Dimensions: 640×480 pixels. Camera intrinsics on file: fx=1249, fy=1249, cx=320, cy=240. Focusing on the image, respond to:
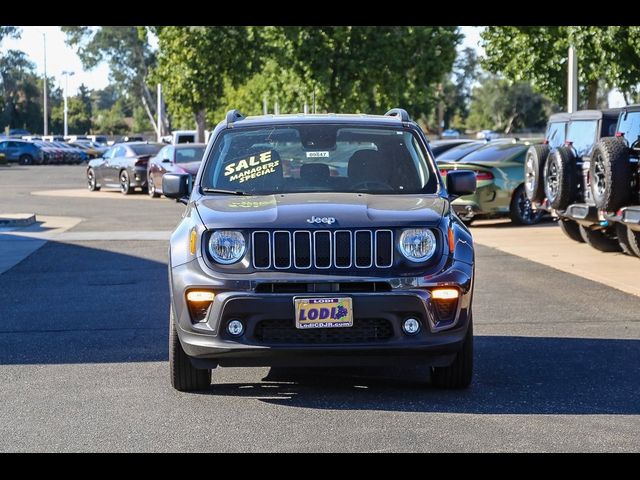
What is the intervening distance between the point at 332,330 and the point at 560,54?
2042cm

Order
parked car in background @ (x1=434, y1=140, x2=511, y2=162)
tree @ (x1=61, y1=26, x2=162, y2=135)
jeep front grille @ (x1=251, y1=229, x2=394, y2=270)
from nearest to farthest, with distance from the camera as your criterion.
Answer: jeep front grille @ (x1=251, y1=229, x2=394, y2=270), parked car in background @ (x1=434, y1=140, x2=511, y2=162), tree @ (x1=61, y1=26, x2=162, y2=135)

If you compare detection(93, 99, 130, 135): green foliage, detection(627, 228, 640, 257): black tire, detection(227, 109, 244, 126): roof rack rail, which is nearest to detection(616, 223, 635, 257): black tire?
detection(627, 228, 640, 257): black tire

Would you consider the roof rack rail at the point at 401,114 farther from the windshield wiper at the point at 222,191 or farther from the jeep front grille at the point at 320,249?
the jeep front grille at the point at 320,249

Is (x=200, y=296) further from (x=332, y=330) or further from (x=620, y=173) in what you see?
(x=620, y=173)

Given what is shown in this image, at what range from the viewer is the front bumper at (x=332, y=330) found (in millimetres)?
7270

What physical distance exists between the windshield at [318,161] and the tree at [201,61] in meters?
42.5

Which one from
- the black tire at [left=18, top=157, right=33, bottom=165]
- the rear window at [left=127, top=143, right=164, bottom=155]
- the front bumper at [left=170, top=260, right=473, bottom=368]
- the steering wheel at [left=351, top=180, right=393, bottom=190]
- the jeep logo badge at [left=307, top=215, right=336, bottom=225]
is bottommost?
the black tire at [left=18, top=157, right=33, bottom=165]

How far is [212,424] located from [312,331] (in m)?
0.82

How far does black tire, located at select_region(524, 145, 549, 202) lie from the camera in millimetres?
16969

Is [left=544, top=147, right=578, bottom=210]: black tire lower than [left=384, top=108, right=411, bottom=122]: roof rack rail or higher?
lower

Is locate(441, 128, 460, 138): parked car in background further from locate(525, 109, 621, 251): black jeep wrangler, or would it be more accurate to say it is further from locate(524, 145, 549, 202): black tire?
locate(525, 109, 621, 251): black jeep wrangler

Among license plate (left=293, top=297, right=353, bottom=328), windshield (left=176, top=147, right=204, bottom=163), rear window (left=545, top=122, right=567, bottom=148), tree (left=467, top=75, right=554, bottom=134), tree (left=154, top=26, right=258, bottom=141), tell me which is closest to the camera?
license plate (left=293, top=297, right=353, bottom=328)

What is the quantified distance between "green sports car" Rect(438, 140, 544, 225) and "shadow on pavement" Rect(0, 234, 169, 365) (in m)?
6.81
